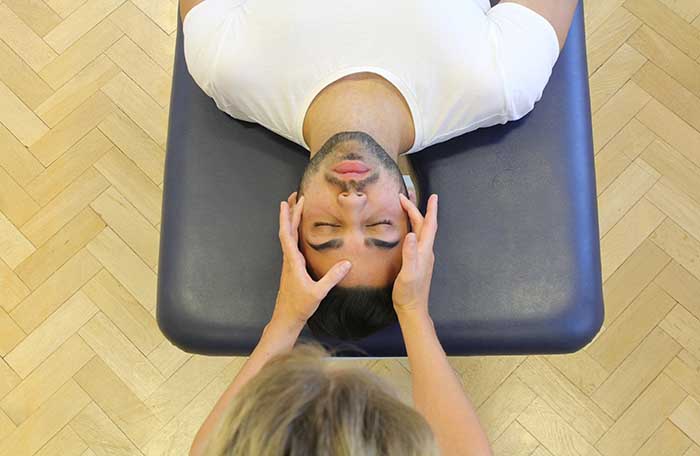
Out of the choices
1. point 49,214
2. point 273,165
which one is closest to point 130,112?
point 49,214

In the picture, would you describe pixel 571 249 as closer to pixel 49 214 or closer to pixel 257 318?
pixel 257 318

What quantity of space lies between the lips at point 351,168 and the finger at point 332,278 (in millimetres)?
166

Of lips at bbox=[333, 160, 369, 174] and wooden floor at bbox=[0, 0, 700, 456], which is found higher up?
lips at bbox=[333, 160, 369, 174]

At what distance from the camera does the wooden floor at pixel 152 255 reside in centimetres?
178

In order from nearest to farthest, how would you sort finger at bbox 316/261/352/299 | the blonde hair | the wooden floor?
the blonde hair → finger at bbox 316/261/352/299 → the wooden floor

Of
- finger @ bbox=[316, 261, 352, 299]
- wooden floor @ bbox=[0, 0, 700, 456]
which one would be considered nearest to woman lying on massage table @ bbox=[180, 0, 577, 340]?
finger @ bbox=[316, 261, 352, 299]

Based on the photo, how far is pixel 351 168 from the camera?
1168 millimetres

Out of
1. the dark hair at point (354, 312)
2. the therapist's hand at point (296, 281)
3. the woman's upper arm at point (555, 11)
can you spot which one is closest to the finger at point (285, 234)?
the therapist's hand at point (296, 281)

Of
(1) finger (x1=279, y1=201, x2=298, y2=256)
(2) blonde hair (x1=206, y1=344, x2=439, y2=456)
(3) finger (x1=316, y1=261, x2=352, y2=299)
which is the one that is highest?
(2) blonde hair (x1=206, y1=344, x2=439, y2=456)

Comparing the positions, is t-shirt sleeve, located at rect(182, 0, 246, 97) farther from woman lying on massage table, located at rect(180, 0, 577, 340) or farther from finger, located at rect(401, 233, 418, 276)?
finger, located at rect(401, 233, 418, 276)

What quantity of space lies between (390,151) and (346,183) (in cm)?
15

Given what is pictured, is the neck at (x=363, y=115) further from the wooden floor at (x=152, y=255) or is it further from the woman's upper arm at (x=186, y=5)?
the wooden floor at (x=152, y=255)

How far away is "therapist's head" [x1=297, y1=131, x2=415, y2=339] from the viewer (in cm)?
116

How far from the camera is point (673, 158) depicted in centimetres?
194
